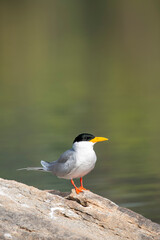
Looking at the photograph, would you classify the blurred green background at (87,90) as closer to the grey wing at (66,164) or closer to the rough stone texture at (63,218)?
the grey wing at (66,164)

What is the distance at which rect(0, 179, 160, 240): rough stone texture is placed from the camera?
5.26 meters

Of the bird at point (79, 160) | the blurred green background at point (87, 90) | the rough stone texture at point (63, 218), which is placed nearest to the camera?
the rough stone texture at point (63, 218)

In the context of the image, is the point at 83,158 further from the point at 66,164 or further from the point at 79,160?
the point at 66,164

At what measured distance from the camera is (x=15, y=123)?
49.7 ft

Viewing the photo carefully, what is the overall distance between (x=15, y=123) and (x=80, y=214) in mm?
9475

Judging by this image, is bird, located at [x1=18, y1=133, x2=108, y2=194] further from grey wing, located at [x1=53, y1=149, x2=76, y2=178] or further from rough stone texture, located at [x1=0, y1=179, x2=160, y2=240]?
rough stone texture, located at [x1=0, y1=179, x2=160, y2=240]

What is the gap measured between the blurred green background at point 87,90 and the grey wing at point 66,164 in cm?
172

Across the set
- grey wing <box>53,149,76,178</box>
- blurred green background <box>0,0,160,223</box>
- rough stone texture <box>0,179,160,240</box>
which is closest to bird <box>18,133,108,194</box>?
grey wing <box>53,149,76,178</box>

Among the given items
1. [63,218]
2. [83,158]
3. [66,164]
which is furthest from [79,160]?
[63,218]

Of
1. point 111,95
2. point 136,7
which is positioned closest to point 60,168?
point 111,95

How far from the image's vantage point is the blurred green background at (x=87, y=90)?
1002cm

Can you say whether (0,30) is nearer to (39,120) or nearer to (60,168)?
(39,120)

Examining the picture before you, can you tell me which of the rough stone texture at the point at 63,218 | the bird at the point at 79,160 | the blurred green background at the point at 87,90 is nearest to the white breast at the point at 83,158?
the bird at the point at 79,160

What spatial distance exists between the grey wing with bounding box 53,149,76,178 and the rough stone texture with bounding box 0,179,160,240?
302 mm
